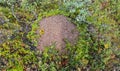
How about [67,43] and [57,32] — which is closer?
[67,43]

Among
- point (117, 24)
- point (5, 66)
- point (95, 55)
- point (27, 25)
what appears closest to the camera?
point (5, 66)

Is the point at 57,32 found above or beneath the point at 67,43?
above

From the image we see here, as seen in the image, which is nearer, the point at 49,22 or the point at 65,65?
the point at 65,65

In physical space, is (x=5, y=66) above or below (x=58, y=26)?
below

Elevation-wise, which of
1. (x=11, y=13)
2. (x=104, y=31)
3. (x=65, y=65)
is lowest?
(x=65, y=65)

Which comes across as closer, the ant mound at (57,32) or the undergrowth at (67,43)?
the undergrowth at (67,43)

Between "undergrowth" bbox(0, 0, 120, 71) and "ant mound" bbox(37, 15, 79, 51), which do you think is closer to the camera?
"undergrowth" bbox(0, 0, 120, 71)

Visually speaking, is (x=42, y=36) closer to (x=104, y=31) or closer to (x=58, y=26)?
(x=58, y=26)

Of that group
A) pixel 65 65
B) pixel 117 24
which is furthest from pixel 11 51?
pixel 117 24
